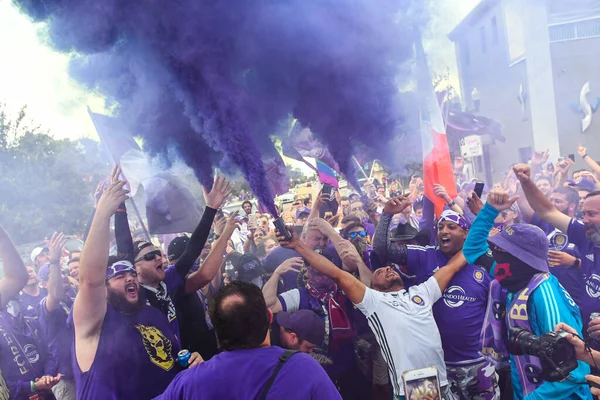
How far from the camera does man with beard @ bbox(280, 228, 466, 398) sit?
9.73 ft

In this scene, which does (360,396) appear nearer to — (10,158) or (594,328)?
(594,328)

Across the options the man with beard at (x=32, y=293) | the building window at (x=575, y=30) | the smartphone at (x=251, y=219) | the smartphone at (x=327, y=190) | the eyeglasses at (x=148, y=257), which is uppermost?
the building window at (x=575, y=30)

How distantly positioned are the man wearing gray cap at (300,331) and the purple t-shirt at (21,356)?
6.11 ft

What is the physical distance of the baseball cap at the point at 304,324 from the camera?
123 inches

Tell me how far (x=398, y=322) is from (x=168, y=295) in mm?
1482

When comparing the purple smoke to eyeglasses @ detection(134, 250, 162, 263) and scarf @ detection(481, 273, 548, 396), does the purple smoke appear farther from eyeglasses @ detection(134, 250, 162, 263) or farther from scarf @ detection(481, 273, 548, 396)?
scarf @ detection(481, 273, 548, 396)

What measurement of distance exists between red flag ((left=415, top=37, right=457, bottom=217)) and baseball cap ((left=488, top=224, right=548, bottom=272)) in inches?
36.5

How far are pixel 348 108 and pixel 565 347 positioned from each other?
2192 mm

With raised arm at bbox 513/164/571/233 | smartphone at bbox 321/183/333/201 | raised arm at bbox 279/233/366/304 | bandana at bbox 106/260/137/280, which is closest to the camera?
bandana at bbox 106/260/137/280

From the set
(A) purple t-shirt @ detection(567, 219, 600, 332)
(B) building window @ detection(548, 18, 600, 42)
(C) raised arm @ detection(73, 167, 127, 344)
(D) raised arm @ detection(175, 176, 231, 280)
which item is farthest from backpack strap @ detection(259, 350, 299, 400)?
(B) building window @ detection(548, 18, 600, 42)

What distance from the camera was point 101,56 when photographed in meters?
3.18

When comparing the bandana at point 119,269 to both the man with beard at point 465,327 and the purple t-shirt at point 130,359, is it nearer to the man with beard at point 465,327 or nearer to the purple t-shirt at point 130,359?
the purple t-shirt at point 130,359

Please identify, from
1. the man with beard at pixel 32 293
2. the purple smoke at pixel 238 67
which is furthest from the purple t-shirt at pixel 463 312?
the man with beard at pixel 32 293

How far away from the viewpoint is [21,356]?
3514 mm
